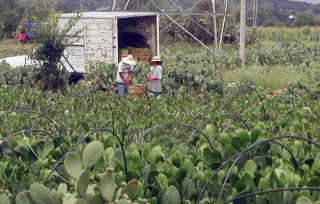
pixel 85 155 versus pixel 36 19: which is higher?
pixel 36 19


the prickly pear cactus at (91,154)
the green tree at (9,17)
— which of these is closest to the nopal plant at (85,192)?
the prickly pear cactus at (91,154)

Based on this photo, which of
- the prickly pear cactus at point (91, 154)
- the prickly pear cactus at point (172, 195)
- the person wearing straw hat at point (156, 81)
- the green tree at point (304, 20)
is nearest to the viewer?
the prickly pear cactus at point (91, 154)

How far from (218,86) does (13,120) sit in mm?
6673

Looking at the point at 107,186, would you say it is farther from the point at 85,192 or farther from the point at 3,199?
the point at 3,199

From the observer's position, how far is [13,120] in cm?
708

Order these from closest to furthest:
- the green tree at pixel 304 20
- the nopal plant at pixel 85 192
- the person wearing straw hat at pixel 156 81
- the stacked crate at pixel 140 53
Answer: the nopal plant at pixel 85 192 → the person wearing straw hat at pixel 156 81 → the stacked crate at pixel 140 53 → the green tree at pixel 304 20

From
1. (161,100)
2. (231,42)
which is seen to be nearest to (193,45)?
(231,42)

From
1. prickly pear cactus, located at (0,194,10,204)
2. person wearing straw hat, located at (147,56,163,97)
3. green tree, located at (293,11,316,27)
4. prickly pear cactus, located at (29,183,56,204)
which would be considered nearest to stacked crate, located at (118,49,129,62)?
person wearing straw hat, located at (147,56,163,97)

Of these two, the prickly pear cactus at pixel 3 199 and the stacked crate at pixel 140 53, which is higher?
the stacked crate at pixel 140 53

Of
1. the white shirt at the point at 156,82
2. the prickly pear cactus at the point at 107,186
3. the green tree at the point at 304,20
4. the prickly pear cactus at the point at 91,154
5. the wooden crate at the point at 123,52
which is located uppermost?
the green tree at the point at 304,20

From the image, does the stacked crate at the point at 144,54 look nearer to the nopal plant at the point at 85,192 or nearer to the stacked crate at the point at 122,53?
the stacked crate at the point at 122,53

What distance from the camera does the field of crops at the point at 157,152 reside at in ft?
12.3

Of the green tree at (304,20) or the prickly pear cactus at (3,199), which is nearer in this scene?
the prickly pear cactus at (3,199)

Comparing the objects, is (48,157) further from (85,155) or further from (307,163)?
(307,163)
